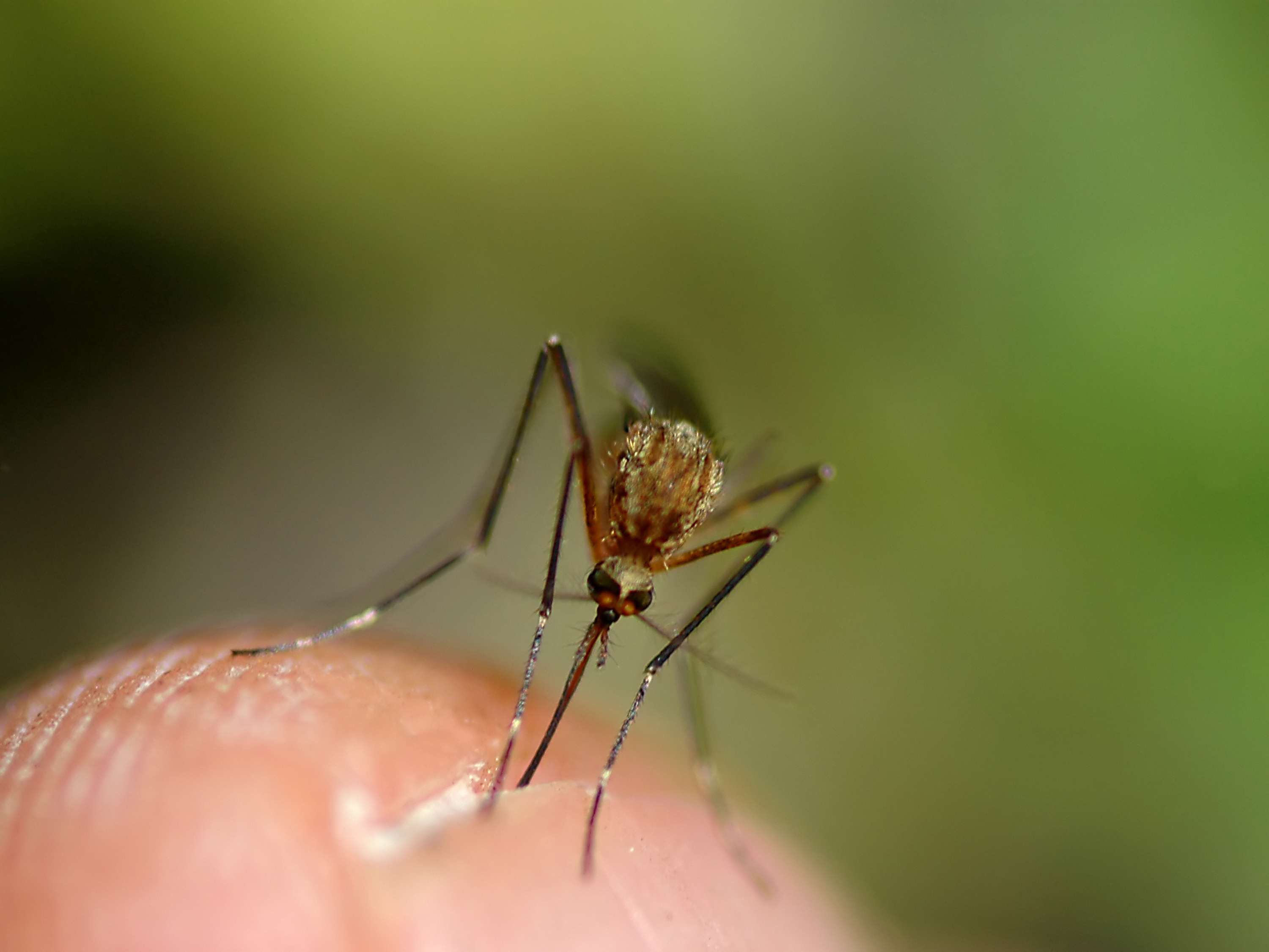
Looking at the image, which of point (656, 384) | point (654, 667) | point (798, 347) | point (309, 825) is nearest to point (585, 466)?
point (654, 667)

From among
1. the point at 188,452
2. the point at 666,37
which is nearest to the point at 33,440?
the point at 188,452

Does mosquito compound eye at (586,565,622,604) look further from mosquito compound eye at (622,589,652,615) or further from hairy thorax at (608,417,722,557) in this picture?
hairy thorax at (608,417,722,557)

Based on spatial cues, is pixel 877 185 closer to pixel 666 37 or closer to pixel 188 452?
pixel 666 37

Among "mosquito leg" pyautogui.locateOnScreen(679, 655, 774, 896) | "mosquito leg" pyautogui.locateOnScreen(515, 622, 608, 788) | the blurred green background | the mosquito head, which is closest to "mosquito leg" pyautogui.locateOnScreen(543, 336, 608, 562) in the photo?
the mosquito head

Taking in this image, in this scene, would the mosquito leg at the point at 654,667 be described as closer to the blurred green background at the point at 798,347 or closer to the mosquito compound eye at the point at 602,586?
the mosquito compound eye at the point at 602,586

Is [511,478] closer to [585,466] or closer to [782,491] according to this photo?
[585,466]

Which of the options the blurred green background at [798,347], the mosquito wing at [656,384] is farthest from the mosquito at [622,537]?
the blurred green background at [798,347]
